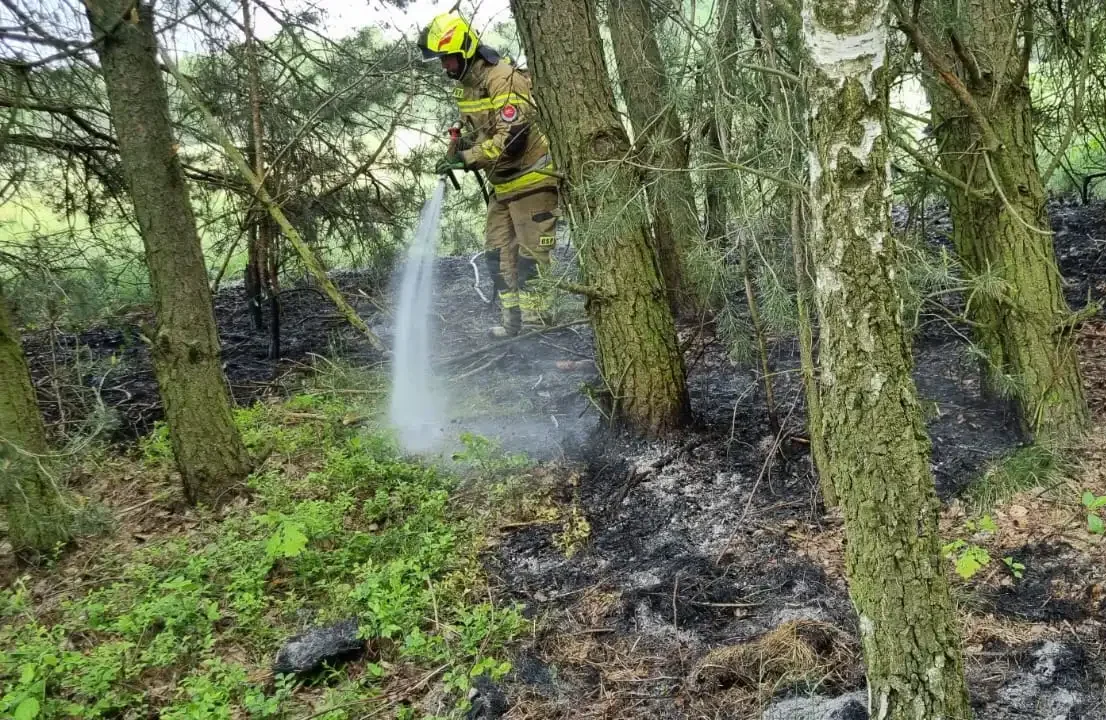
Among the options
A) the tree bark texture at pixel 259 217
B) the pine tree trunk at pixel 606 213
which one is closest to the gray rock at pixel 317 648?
the pine tree trunk at pixel 606 213

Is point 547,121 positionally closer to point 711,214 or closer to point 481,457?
point 711,214

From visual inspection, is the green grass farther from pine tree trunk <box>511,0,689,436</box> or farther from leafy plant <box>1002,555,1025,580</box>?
pine tree trunk <box>511,0,689,436</box>

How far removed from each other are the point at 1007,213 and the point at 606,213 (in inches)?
74.0

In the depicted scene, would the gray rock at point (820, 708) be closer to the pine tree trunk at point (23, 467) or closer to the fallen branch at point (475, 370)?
the pine tree trunk at point (23, 467)

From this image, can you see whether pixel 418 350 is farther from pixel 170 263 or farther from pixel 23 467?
pixel 23 467

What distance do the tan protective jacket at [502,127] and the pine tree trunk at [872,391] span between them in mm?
3795

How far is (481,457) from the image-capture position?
4641 millimetres

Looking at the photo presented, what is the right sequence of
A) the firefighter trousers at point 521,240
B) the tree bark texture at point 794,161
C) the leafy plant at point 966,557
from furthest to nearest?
the firefighter trousers at point 521,240 → the tree bark texture at point 794,161 → the leafy plant at point 966,557

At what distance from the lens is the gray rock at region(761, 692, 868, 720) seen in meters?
2.51

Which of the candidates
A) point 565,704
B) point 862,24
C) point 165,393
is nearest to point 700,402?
point 565,704

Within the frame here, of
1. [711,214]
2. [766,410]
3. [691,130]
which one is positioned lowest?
[766,410]

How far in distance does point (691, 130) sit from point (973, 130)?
130 centimetres

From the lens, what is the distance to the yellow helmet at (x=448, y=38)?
552 centimetres

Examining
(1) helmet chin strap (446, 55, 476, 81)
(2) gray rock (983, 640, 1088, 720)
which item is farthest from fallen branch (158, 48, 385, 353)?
(2) gray rock (983, 640, 1088, 720)
